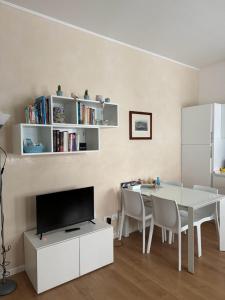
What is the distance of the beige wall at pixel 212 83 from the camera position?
168 inches

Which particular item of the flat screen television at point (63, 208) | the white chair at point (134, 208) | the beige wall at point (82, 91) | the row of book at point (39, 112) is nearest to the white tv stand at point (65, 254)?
the flat screen television at point (63, 208)

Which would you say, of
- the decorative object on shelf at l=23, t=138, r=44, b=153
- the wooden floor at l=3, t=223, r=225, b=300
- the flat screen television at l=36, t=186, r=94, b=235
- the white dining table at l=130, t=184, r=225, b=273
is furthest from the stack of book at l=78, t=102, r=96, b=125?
the wooden floor at l=3, t=223, r=225, b=300

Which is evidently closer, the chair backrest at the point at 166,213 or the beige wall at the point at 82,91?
the beige wall at the point at 82,91

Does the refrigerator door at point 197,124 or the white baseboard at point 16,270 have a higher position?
the refrigerator door at point 197,124

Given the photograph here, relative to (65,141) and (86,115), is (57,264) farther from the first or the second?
(86,115)

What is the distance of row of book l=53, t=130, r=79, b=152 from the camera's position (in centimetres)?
254

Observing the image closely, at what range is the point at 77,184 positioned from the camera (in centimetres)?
298

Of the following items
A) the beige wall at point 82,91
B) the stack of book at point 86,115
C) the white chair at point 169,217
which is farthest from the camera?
the stack of book at point 86,115

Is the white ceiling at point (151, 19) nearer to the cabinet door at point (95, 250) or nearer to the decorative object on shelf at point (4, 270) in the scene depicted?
the decorative object on shelf at point (4, 270)

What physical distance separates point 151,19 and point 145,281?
118 inches

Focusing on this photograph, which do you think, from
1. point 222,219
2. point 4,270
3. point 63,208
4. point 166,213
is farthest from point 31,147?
point 222,219

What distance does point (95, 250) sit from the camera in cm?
260

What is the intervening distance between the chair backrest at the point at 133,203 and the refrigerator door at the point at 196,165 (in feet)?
5.45

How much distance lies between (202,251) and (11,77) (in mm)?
3189
